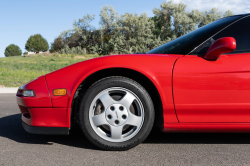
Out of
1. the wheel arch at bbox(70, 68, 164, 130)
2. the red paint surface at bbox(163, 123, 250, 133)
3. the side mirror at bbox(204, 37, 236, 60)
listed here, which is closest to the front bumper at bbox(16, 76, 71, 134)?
the wheel arch at bbox(70, 68, 164, 130)

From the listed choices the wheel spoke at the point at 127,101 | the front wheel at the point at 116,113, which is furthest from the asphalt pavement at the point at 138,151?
the wheel spoke at the point at 127,101

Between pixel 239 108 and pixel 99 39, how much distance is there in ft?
163

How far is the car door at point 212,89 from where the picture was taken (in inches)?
89.4

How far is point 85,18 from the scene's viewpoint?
51.4 metres

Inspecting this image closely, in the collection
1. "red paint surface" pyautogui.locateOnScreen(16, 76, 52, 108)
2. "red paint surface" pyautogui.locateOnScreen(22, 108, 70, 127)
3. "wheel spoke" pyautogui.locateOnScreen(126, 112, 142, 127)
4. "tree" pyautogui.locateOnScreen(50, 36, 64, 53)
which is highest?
"tree" pyautogui.locateOnScreen(50, 36, 64, 53)

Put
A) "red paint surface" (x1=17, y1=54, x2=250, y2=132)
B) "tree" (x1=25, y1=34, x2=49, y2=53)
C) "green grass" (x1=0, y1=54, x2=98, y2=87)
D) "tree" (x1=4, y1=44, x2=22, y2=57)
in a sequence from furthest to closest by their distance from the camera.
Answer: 1. "tree" (x1=4, y1=44, x2=22, y2=57)
2. "tree" (x1=25, y1=34, x2=49, y2=53)
3. "green grass" (x1=0, y1=54, x2=98, y2=87)
4. "red paint surface" (x1=17, y1=54, x2=250, y2=132)

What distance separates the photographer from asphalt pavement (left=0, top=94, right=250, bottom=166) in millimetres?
2176

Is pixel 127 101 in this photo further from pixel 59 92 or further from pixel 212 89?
pixel 212 89

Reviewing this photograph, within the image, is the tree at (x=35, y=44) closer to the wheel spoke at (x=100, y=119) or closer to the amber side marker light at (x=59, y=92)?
the amber side marker light at (x=59, y=92)

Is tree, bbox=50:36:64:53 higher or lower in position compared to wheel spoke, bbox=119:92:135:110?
higher

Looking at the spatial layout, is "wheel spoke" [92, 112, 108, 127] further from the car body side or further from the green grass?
the green grass

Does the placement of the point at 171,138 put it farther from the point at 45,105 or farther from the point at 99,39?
the point at 99,39

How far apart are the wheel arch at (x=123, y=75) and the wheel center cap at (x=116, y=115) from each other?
0.32m

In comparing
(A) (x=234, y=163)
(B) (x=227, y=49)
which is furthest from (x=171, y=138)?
(B) (x=227, y=49)
